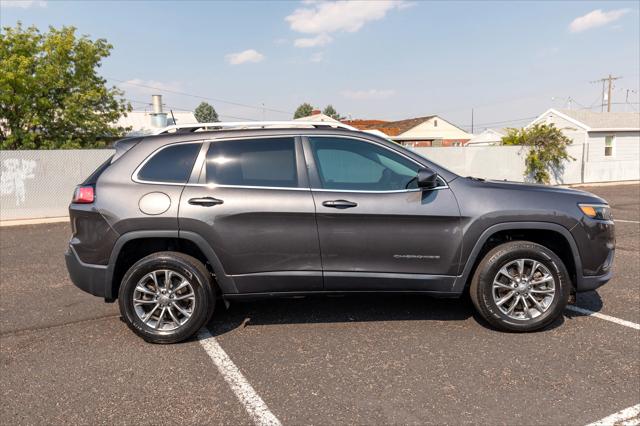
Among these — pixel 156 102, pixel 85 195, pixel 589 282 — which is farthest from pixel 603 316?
pixel 156 102

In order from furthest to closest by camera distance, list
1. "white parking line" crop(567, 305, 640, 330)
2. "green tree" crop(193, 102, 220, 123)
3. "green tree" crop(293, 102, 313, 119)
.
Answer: "green tree" crop(193, 102, 220, 123) < "green tree" crop(293, 102, 313, 119) < "white parking line" crop(567, 305, 640, 330)

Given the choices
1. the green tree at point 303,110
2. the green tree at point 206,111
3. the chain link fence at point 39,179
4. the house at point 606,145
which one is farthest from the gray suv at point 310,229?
the green tree at point 206,111

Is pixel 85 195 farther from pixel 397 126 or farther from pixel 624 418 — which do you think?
pixel 397 126

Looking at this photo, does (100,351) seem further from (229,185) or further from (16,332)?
(229,185)

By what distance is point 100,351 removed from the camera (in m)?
3.47

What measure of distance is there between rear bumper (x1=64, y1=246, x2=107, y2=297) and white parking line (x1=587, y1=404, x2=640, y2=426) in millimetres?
3593

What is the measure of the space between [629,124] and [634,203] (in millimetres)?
15698

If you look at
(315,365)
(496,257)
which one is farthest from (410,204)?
Result: (315,365)

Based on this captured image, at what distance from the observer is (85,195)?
3.55m

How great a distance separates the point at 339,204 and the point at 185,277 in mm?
1406

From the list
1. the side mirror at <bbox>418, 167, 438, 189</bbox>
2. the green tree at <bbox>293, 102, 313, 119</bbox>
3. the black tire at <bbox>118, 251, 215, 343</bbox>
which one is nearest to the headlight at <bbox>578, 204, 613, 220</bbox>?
the side mirror at <bbox>418, 167, 438, 189</bbox>

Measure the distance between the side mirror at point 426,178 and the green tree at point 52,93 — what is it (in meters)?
16.7

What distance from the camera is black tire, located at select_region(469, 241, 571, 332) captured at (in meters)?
3.57

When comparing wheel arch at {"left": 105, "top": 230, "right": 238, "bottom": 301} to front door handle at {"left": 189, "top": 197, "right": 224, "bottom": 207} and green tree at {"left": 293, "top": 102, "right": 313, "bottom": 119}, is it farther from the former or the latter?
green tree at {"left": 293, "top": 102, "right": 313, "bottom": 119}
